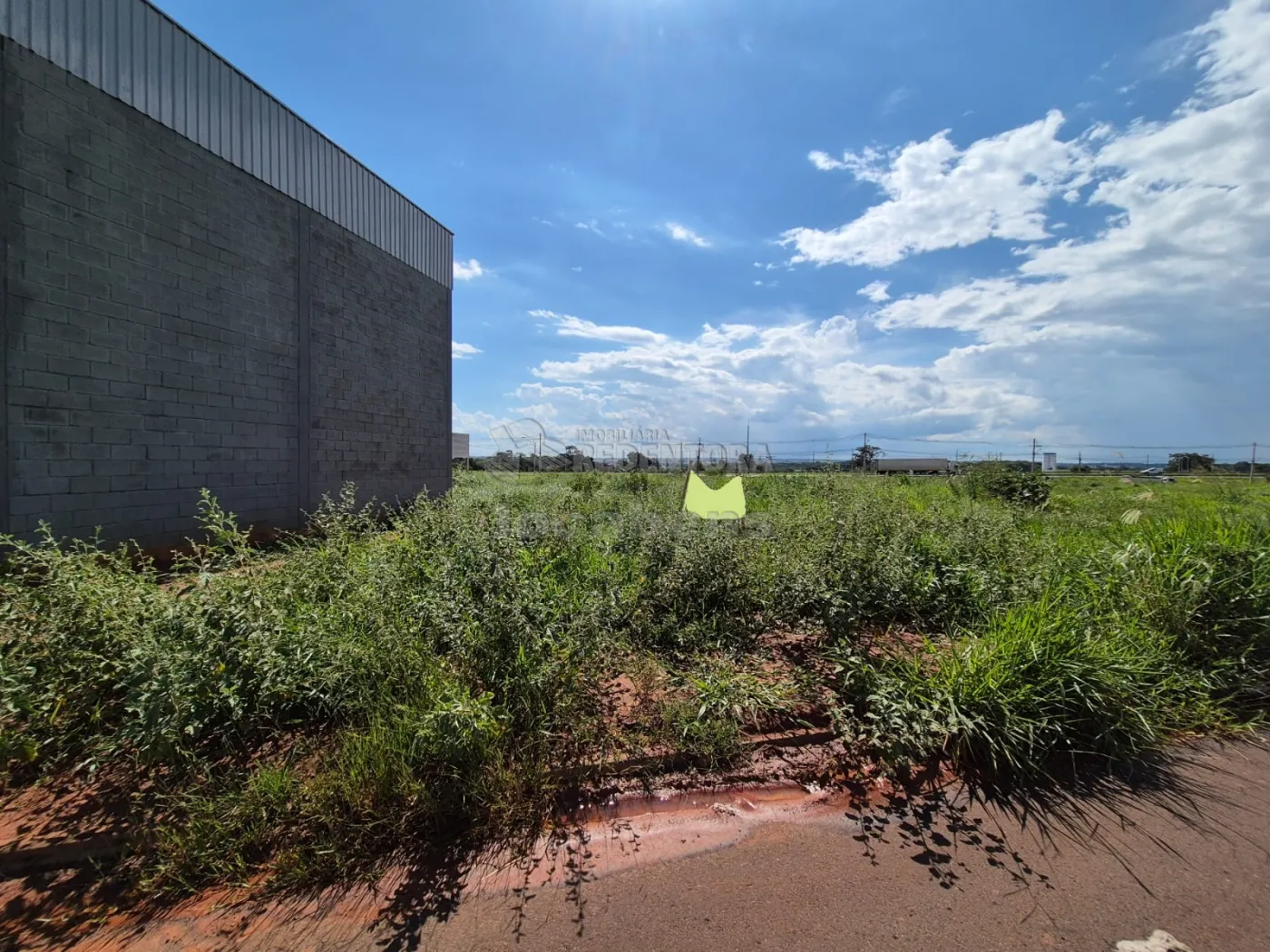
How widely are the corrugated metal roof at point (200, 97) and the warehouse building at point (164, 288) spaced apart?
2 centimetres

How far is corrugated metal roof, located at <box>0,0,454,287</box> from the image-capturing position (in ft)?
15.0

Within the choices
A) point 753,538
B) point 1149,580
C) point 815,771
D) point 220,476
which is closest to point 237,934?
point 815,771

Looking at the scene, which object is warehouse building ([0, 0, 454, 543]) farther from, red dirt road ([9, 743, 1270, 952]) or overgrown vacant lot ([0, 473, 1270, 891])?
red dirt road ([9, 743, 1270, 952])

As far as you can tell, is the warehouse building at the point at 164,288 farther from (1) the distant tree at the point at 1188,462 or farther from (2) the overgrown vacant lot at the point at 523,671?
(1) the distant tree at the point at 1188,462

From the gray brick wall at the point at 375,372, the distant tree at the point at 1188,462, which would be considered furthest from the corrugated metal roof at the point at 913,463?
the gray brick wall at the point at 375,372

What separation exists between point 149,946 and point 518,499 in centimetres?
619

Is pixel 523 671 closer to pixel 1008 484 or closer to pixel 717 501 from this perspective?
pixel 717 501

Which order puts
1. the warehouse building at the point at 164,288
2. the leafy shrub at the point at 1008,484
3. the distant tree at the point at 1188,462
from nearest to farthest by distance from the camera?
1. the warehouse building at the point at 164,288
2. the leafy shrub at the point at 1008,484
3. the distant tree at the point at 1188,462

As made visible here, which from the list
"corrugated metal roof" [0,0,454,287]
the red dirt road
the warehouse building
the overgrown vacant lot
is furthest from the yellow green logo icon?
"corrugated metal roof" [0,0,454,287]

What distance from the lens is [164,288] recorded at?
17.5 ft

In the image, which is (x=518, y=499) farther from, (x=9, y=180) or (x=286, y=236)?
(x=9, y=180)

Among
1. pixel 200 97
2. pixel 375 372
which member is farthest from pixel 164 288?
pixel 375 372

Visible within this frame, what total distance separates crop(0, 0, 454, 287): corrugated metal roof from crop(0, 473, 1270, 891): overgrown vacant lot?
5.29 meters

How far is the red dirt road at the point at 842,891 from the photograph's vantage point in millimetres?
1522
